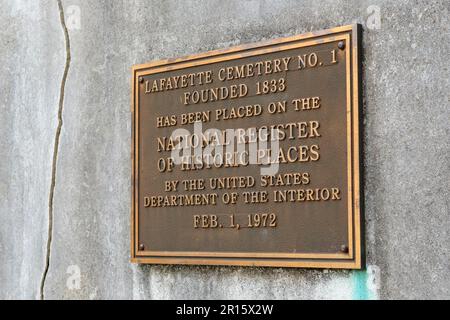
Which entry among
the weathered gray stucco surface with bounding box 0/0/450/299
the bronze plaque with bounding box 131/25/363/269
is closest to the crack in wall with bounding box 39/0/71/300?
the weathered gray stucco surface with bounding box 0/0/450/299

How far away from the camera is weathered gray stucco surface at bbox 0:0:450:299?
4500mm

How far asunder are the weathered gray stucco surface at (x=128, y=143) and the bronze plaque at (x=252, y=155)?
11 centimetres

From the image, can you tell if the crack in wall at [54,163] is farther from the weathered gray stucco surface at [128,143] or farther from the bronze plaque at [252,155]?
the bronze plaque at [252,155]

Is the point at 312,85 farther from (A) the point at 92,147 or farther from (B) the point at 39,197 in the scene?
(B) the point at 39,197

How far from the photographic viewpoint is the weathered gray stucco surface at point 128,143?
450cm

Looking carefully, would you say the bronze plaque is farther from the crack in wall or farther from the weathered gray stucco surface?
the crack in wall

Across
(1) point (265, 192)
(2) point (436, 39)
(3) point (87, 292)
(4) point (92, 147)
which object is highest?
(2) point (436, 39)

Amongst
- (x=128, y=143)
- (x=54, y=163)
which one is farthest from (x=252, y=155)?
(x=54, y=163)

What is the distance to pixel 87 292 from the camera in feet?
19.5

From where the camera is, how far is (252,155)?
5.11 m

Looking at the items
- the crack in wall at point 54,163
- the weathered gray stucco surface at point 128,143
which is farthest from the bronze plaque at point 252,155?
the crack in wall at point 54,163

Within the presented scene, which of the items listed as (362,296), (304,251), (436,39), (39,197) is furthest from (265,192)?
(39,197)

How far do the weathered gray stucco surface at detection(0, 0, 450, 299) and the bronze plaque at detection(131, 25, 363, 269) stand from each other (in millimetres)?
105

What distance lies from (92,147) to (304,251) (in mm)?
1901
